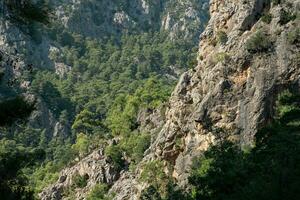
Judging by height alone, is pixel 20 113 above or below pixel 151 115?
above

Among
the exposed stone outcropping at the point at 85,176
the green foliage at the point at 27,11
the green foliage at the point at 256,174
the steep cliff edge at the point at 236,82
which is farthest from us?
the exposed stone outcropping at the point at 85,176

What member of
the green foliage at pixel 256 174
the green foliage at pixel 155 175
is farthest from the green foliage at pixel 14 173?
the green foliage at pixel 155 175

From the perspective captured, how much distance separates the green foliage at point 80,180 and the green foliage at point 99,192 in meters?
5.71

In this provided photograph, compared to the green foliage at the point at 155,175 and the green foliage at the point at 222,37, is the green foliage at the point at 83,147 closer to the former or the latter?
the green foliage at the point at 155,175

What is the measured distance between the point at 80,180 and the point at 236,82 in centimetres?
3074

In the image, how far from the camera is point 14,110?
45.9 feet

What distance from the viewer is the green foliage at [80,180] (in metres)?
72.6

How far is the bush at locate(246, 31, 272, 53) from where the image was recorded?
158ft

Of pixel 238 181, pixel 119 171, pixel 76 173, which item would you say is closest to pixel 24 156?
pixel 238 181

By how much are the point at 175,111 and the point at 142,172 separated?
6.45 m

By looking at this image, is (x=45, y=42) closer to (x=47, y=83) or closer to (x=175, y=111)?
(x=47, y=83)

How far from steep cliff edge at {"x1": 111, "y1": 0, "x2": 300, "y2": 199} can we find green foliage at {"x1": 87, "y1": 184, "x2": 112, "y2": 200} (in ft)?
30.9

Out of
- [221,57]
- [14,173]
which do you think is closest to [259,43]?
[221,57]

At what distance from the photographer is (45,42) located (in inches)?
7785
